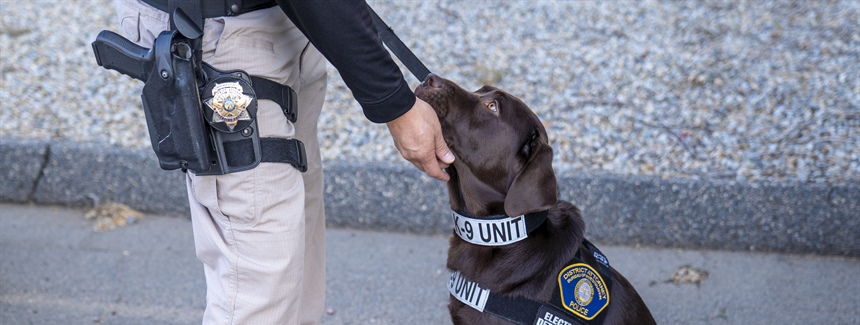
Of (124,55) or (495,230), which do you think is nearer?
(124,55)

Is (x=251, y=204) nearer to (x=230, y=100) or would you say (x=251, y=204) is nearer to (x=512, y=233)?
(x=230, y=100)

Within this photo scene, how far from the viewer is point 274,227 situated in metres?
2.11

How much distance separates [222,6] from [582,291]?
1.33 meters

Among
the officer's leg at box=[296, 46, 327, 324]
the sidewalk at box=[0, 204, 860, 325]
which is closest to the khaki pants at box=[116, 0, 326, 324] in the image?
the officer's leg at box=[296, 46, 327, 324]

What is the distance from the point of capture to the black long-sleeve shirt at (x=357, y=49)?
1.83m

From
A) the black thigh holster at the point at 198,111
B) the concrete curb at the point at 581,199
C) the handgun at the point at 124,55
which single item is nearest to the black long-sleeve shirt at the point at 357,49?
the black thigh holster at the point at 198,111

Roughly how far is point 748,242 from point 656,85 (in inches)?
52.6

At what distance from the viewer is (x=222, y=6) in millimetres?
1955

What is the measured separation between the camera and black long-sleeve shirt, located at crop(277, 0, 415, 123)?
1831 mm

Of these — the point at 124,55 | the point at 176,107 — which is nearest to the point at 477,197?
the point at 176,107

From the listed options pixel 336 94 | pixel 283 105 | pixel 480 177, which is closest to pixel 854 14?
pixel 336 94

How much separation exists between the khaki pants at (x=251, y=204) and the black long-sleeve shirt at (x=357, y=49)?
0.19 m

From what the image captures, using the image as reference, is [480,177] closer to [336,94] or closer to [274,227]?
[274,227]

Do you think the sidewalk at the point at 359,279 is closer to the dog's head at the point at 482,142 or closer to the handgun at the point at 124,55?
the dog's head at the point at 482,142
